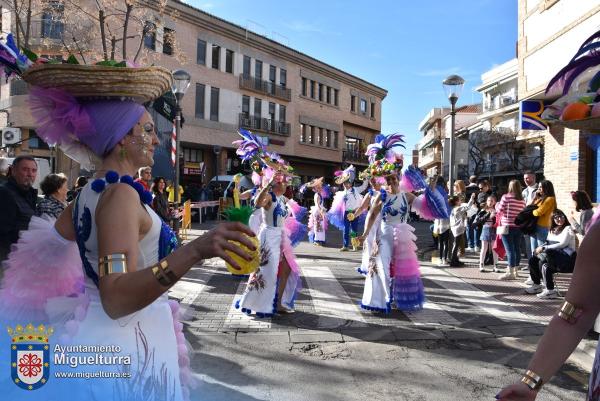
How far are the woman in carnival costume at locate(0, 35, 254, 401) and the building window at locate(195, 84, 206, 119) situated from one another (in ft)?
91.1

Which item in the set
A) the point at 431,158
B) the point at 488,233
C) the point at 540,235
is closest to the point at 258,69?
the point at 488,233

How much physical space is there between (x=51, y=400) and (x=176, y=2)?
28274 mm

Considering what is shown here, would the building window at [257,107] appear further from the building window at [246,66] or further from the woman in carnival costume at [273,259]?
the woman in carnival costume at [273,259]

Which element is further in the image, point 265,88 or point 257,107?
point 257,107

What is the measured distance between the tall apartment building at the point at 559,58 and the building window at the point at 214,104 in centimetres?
2063

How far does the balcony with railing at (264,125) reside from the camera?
32.1 meters

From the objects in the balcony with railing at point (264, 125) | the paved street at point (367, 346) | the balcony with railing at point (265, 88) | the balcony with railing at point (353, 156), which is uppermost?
the balcony with railing at point (265, 88)

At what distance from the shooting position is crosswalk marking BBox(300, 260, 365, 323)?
20.8 feet

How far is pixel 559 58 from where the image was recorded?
439 inches

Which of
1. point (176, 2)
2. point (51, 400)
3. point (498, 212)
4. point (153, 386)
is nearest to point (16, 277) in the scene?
point (51, 400)

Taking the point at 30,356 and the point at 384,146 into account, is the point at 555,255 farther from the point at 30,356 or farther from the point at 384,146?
the point at 30,356

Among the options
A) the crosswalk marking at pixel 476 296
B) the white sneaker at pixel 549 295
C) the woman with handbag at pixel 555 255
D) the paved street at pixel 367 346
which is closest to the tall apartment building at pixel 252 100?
the crosswalk marking at pixel 476 296

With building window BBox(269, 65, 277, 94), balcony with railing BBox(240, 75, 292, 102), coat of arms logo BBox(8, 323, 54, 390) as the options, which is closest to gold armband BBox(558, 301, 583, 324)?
coat of arms logo BBox(8, 323, 54, 390)

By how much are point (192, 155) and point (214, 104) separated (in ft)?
12.3
